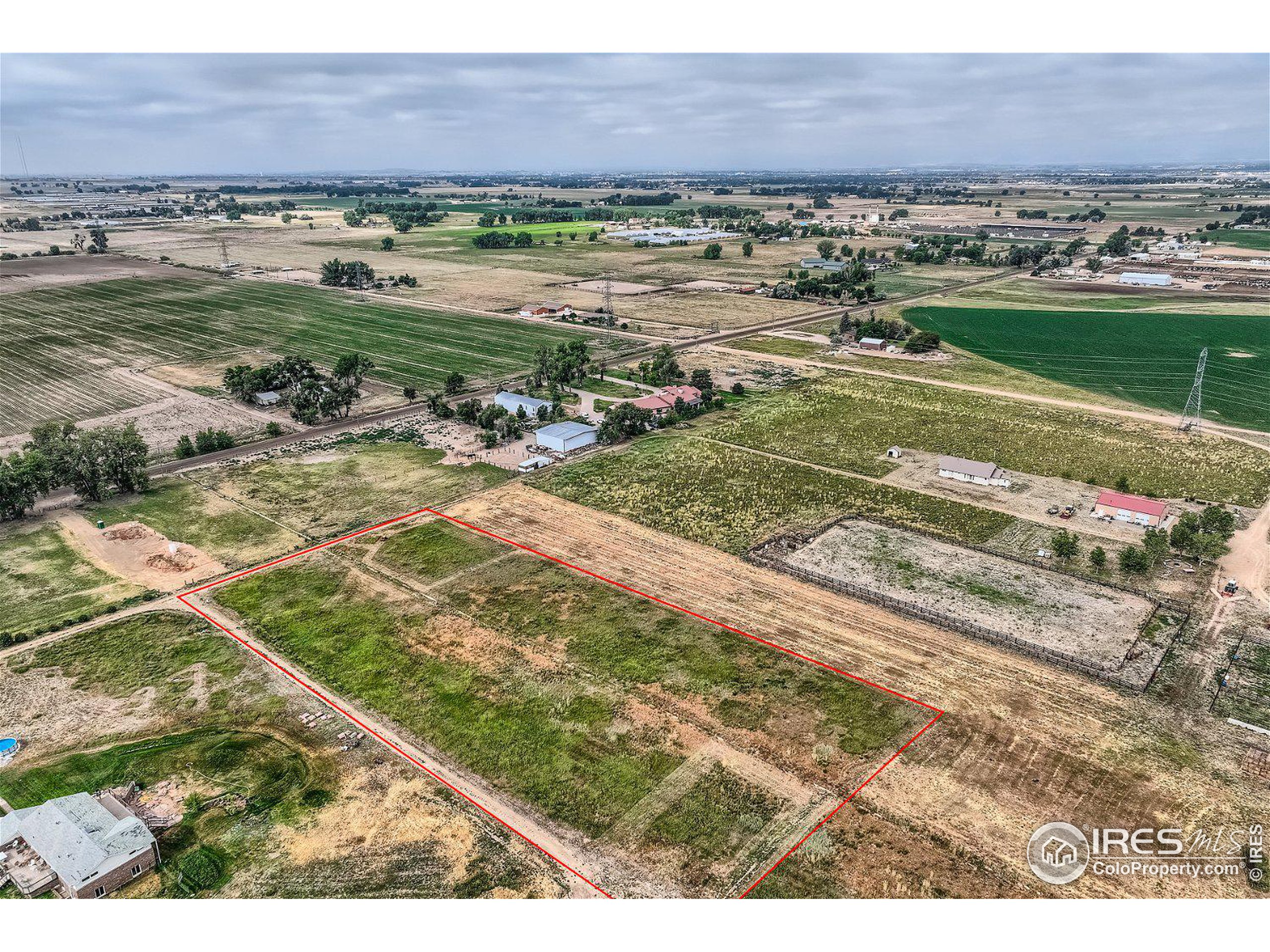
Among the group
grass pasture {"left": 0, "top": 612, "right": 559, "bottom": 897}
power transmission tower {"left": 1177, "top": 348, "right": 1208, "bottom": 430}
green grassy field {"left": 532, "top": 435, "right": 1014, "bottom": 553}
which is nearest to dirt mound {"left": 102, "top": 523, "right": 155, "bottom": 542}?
grass pasture {"left": 0, "top": 612, "right": 559, "bottom": 897}

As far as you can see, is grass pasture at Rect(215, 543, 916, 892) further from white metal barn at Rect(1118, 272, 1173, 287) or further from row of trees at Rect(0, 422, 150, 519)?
white metal barn at Rect(1118, 272, 1173, 287)

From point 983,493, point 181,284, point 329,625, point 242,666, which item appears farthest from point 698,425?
point 181,284

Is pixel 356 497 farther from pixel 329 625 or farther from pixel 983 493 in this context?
pixel 983 493

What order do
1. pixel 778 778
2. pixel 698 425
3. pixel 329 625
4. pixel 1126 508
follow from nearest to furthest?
pixel 778 778 → pixel 329 625 → pixel 1126 508 → pixel 698 425

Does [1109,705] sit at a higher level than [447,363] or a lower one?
lower

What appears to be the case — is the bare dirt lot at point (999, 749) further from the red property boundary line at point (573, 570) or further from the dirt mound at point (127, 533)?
the dirt mound at point (127, 533)

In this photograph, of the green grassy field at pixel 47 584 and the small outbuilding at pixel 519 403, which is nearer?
the green grassy field at pixel 47 584

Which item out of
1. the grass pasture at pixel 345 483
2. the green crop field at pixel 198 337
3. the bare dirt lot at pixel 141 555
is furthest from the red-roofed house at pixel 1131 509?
the green crop field at pixel 198 337
